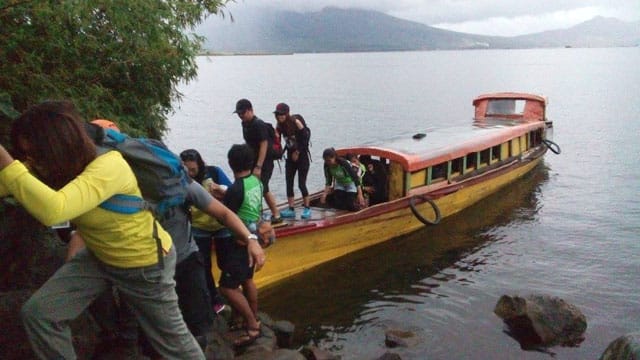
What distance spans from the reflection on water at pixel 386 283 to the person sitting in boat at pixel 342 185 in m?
1.12

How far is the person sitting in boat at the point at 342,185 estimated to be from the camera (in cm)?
1107

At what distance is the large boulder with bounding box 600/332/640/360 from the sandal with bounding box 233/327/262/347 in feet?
13.6

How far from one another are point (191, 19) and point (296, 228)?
12.8 ft

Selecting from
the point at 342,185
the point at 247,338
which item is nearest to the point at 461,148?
the point at 342,185

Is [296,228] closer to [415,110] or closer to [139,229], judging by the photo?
[139,229]

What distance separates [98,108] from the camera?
26.3 ft

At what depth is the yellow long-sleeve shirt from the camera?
294cm

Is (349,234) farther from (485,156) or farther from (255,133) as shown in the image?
(485,156)

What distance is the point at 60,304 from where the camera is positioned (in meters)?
3.57

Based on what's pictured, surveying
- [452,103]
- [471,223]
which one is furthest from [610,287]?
[452,103]

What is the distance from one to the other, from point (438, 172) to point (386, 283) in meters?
3.81

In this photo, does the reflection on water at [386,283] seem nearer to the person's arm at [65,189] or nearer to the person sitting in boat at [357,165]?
the person sitting in boat at [357,165]

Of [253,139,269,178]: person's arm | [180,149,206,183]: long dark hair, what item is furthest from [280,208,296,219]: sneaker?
[180,149,206,183]: long dark hair

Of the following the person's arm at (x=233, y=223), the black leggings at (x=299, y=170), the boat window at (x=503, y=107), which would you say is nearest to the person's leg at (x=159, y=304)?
the person's arm at (x=233, y=223)
